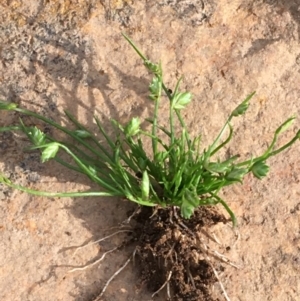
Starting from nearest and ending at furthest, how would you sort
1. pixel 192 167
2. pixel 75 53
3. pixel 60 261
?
pixel 192 167
pixel 60 261
pixel 75 53

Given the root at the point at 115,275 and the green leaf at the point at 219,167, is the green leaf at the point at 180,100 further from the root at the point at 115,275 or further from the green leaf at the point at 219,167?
the root at the point at 115,275

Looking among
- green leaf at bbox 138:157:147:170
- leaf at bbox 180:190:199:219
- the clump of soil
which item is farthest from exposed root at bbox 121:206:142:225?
leaf at bbox 180:190:199:219

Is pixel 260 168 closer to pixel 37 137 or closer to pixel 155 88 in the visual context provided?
pixel 155 88

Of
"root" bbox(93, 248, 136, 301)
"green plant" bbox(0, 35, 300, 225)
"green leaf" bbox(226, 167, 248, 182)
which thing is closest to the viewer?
"green leaf" bbox(226, 167, 248, 182)

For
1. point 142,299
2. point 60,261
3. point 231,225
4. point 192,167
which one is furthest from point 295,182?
point 60,261

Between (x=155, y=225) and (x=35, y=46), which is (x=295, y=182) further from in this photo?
(x=35, y=46)

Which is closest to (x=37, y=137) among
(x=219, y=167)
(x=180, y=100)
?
(x=180, y=100)

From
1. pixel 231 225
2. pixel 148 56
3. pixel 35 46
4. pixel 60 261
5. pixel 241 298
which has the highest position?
pixel 148 56

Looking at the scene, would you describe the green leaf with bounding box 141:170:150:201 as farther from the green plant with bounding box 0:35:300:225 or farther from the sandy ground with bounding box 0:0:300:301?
the sandy ground with bounding box 0:0:300:301
